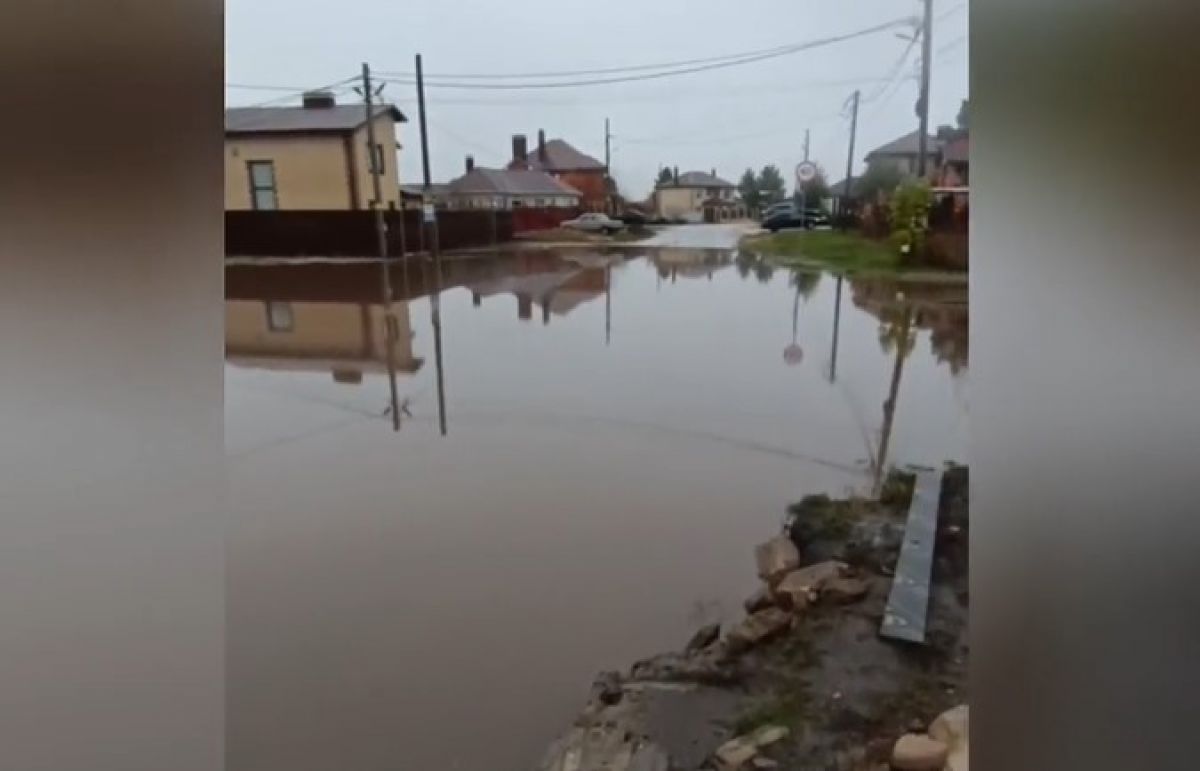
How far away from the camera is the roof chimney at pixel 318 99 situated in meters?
0.83

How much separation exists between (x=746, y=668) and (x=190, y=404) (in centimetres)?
52

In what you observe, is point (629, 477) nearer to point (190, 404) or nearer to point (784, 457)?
point (784, 457)

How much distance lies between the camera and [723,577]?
807 millimetres

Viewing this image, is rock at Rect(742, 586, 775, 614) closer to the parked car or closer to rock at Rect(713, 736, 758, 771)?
rock at Rect(713, 736, 758, 771)

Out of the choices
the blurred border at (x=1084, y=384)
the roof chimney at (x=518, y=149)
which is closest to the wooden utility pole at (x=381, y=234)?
the roof chimney at (x=518, y=149)

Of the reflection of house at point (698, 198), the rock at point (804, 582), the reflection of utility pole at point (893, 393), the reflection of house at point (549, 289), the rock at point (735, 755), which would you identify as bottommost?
the rock at point (735, 755)

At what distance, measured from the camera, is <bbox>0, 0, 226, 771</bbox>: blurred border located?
0.83 meters

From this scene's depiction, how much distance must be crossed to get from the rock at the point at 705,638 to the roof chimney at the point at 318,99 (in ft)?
1.77

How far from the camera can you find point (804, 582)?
2.64ft

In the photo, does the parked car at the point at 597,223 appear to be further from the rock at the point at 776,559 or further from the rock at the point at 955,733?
the rock at the point at 955,733

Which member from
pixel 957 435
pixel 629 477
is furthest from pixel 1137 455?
pixel 629 477

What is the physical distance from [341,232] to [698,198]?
0.31m

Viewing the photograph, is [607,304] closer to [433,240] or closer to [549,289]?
[549,289]

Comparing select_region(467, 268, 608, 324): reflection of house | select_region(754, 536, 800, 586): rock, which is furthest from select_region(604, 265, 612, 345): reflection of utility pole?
select_region(754, 536, 800, 586): rock
